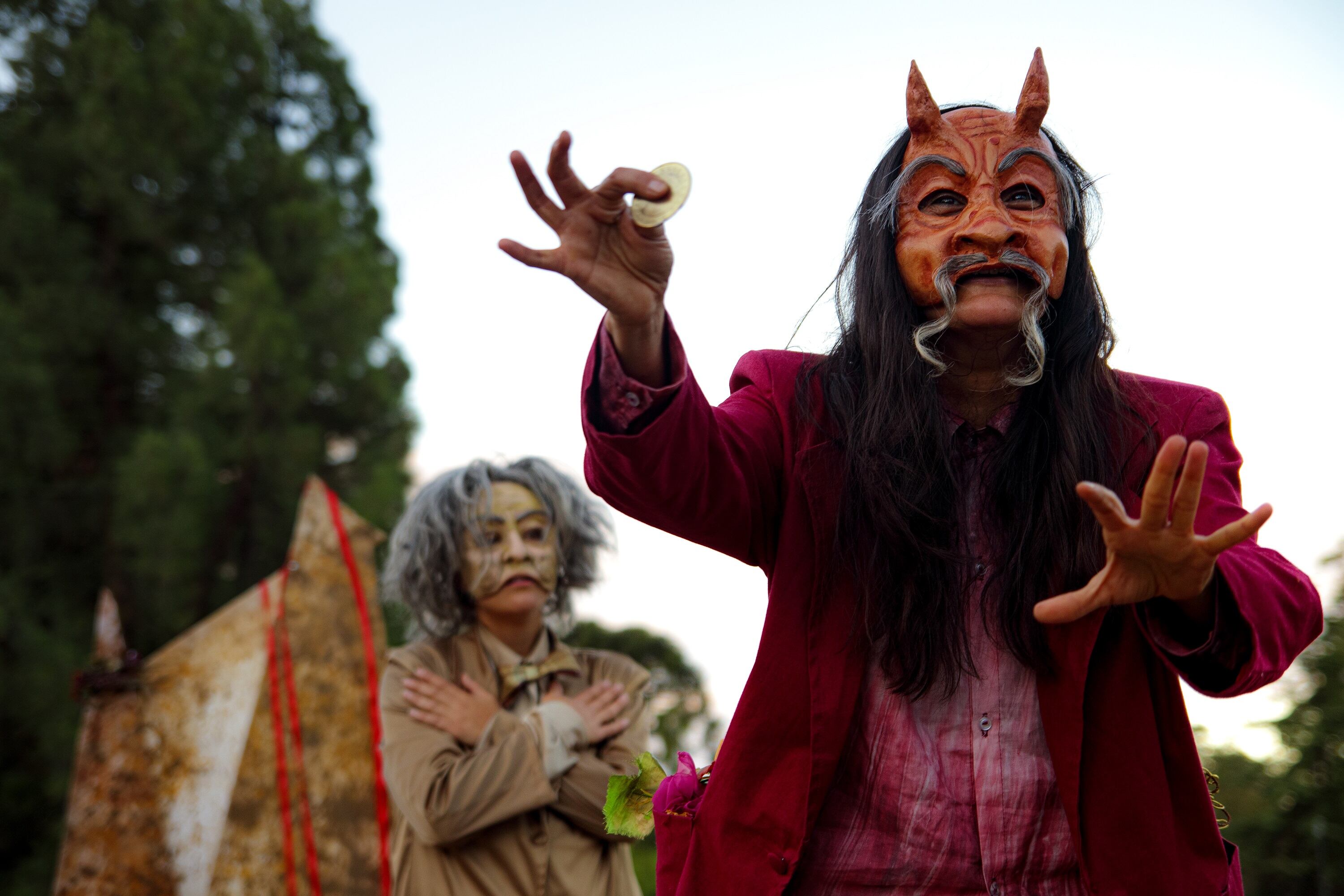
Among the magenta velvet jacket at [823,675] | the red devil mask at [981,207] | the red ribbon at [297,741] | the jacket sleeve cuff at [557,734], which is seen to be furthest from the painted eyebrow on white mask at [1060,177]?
the red ribbon at [297,741]

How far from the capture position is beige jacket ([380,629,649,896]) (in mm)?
3328

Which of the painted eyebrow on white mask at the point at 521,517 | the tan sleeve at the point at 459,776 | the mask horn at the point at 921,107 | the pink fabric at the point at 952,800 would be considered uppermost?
the painted eyebrow on white mask at the point at 521,517

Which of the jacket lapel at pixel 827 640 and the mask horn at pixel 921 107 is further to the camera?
the mask horn at pixel 921 107

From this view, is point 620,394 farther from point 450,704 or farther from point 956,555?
point 450,704

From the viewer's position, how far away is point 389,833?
4.51m

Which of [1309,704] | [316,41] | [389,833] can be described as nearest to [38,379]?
[316,41]

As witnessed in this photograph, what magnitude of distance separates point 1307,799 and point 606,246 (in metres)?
4.57

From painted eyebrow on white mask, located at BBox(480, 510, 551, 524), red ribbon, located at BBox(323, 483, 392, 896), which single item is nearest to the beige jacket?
painted eyebrow on white mask, located at BBox(480, 510, 551, 524)

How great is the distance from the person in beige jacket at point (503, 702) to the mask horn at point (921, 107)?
2.07m

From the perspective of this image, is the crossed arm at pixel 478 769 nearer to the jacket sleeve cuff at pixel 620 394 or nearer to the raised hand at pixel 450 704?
the raised hand at pixel 450 704

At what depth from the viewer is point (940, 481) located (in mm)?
1803

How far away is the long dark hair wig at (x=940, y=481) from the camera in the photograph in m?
1.71

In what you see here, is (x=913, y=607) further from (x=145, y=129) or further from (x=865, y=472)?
(x=145, y=129)

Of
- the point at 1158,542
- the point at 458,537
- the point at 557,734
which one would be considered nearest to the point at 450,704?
the point at 557,734
